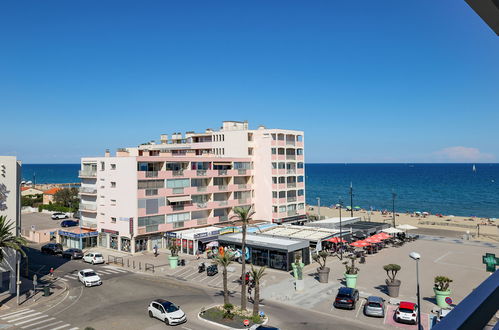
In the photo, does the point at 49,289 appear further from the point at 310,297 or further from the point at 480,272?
the point at 480,272

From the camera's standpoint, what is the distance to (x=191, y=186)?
6531 centimetres

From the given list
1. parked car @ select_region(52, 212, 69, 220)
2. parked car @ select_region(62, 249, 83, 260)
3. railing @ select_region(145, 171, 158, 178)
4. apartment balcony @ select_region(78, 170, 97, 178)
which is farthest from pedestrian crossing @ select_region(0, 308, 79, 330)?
parked car @ select_region(52, 212, 69, 220)

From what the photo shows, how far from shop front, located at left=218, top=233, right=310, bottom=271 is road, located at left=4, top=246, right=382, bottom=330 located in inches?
415

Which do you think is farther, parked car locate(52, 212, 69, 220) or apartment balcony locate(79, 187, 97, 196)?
parked car locate(52, 212, 69, 220)

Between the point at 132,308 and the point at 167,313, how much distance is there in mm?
5266

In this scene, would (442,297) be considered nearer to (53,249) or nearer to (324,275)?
(324,275)

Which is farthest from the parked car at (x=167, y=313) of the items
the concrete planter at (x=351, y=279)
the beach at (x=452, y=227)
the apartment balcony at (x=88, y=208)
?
the beach at (x=452, y=227)

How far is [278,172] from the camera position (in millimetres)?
74562

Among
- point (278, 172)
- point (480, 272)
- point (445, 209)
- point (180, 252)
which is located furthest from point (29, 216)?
point (445, 209)

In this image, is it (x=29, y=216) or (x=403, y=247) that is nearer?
(x=403, y=247)

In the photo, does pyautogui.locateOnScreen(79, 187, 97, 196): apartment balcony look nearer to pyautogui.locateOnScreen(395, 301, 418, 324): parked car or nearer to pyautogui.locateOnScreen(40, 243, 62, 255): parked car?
pyautogui.locateOnScreen(40, 243, 62, 255): parked car

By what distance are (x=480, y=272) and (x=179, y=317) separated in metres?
35.6

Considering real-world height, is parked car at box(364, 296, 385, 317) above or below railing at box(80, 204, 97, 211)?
below

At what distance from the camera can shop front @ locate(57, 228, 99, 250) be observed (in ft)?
202
